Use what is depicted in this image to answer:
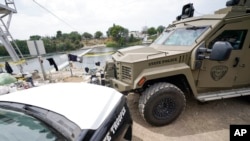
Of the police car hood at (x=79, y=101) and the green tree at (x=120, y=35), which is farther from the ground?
the green tree at (x=120, y=35)

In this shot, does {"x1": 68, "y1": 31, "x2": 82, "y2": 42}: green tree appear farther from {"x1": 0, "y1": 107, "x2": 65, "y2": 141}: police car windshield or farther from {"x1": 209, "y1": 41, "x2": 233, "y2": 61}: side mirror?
{"x1": 0, "y1": 107, "x2": 65, "y2": 141}: police car windshield

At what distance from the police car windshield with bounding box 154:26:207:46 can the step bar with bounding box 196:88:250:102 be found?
1120mm

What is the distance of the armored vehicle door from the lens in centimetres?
309

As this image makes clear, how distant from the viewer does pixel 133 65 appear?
2779 mm

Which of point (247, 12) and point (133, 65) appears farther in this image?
point (247, 12)

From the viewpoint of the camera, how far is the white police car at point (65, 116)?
1151mm

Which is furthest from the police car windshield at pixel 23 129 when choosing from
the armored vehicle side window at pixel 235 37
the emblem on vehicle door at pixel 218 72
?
the armored vehicle side window at pixel 235 37

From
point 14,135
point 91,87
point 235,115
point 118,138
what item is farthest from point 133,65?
point 235,115

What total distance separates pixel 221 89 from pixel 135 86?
205 centimetres

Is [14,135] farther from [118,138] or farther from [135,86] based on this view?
[135,86]

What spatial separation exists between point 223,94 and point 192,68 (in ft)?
3.19

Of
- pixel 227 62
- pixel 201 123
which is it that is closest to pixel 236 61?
pixel 227 62

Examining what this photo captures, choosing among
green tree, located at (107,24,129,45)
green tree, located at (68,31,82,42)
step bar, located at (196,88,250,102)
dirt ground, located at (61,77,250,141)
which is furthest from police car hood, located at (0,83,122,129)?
green tree, located at (68,31,82,42)

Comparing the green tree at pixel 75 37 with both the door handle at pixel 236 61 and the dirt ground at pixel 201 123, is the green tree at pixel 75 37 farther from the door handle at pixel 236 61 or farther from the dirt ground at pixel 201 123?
the door handle at pixel 236 61
